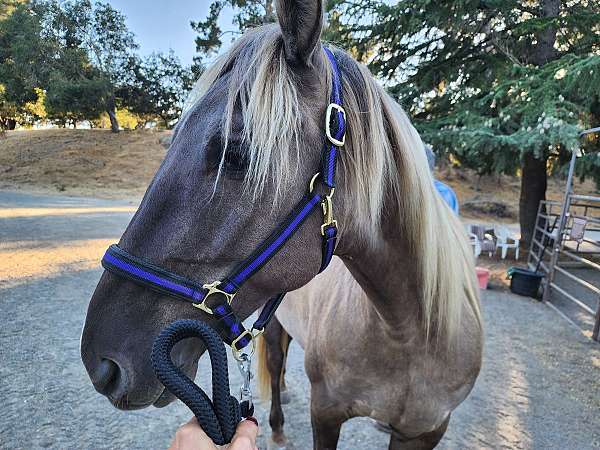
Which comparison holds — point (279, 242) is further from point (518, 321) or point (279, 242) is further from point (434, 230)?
point (518, 321)

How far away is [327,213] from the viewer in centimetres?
108

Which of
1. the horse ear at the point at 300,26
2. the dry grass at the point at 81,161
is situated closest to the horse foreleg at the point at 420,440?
the horse ear at the point at 300,26

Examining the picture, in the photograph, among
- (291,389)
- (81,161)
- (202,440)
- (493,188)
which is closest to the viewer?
(202,440)

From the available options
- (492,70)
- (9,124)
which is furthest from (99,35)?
(492,70)

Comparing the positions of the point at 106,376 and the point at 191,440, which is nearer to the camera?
the point at 191,440

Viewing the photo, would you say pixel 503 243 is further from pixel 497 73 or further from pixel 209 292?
pixel 209 292

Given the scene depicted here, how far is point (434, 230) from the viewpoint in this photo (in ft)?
4.72

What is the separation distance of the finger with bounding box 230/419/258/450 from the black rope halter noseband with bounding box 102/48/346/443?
0.19 meters

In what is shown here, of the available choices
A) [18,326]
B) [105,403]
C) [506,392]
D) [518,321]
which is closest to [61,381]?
[105,403]

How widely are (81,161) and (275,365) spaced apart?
26.4 meters

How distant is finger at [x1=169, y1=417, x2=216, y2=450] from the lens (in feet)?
2.66

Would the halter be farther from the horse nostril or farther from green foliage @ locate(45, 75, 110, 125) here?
green foliage @ locate(45, 75, 110, 125)

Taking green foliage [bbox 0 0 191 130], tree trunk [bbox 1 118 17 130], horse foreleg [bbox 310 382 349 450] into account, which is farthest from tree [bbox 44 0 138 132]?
horse foreleg [bbox 310 382 349 450]

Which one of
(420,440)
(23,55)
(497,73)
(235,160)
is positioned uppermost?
(23,55)
